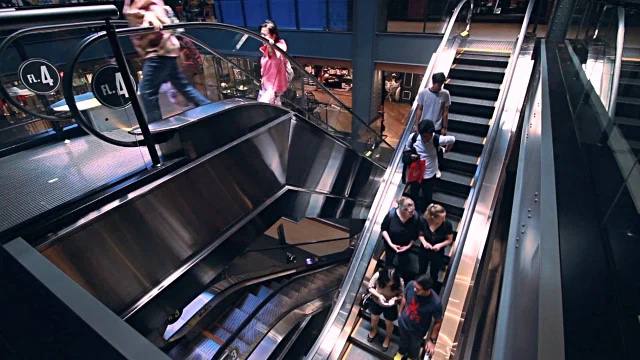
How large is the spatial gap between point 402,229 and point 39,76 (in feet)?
12.6

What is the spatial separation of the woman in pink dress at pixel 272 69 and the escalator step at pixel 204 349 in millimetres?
3865

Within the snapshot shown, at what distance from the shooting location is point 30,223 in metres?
2.12

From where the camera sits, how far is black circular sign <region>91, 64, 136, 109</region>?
8.63 ft

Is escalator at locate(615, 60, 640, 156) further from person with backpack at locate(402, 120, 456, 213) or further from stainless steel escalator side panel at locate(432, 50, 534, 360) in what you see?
stainless steel escalator side panel at locate(432, 50, 534, 360)

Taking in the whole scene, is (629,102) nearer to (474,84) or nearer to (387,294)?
(387,294)

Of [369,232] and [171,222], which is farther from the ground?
[171,222]

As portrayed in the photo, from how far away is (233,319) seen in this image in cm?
546

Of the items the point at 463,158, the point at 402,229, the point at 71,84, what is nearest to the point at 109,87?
the point at 71,84

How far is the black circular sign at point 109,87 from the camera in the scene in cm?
263

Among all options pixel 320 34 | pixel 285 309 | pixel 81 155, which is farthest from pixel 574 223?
pixel 320 34

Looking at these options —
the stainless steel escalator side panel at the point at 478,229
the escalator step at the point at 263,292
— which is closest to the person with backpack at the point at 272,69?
→ the stainless steel escalator side panel at the point at 478,229

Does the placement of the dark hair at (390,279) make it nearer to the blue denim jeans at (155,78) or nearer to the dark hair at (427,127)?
the dark hair at (427,127)

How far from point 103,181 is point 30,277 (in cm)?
160

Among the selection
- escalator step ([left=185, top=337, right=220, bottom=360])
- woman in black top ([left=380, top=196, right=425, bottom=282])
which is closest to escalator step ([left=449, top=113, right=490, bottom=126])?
woman in black top ([left=380, top=196, right=425, bottom=282])
